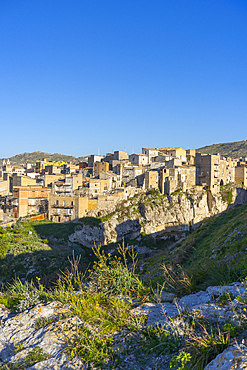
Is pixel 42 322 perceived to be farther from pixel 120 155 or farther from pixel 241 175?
pixel 120 155

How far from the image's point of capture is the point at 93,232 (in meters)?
34.5

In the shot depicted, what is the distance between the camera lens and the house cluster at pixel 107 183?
126ft

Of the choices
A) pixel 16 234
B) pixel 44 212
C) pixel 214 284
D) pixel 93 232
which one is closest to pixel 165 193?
pixel 93 232

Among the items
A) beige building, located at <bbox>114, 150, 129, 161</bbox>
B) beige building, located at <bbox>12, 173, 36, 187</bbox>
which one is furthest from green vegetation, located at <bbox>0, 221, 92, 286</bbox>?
beige building, located at <bbox>114, 150, 129, 161</bbox>

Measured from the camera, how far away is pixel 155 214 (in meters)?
40.8

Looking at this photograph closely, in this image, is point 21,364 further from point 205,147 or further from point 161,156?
point 205,147

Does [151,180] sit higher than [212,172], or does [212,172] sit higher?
[212,172]

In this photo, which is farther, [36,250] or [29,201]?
[29,201]

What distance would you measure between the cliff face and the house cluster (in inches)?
75.7

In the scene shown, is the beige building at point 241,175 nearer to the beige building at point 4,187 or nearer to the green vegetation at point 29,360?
the beige building at point 4,187

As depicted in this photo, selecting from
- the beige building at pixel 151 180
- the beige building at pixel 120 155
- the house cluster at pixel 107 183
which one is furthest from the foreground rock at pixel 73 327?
the beige building at pixel 120 155

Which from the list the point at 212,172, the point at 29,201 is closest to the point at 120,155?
the point at 212,172

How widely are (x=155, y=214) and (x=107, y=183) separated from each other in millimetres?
10946

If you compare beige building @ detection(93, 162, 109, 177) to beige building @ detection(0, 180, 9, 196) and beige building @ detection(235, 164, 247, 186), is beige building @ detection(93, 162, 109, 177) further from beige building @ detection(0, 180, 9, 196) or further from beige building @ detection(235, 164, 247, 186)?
beige building @ detection(235, 164, 247, 186)
